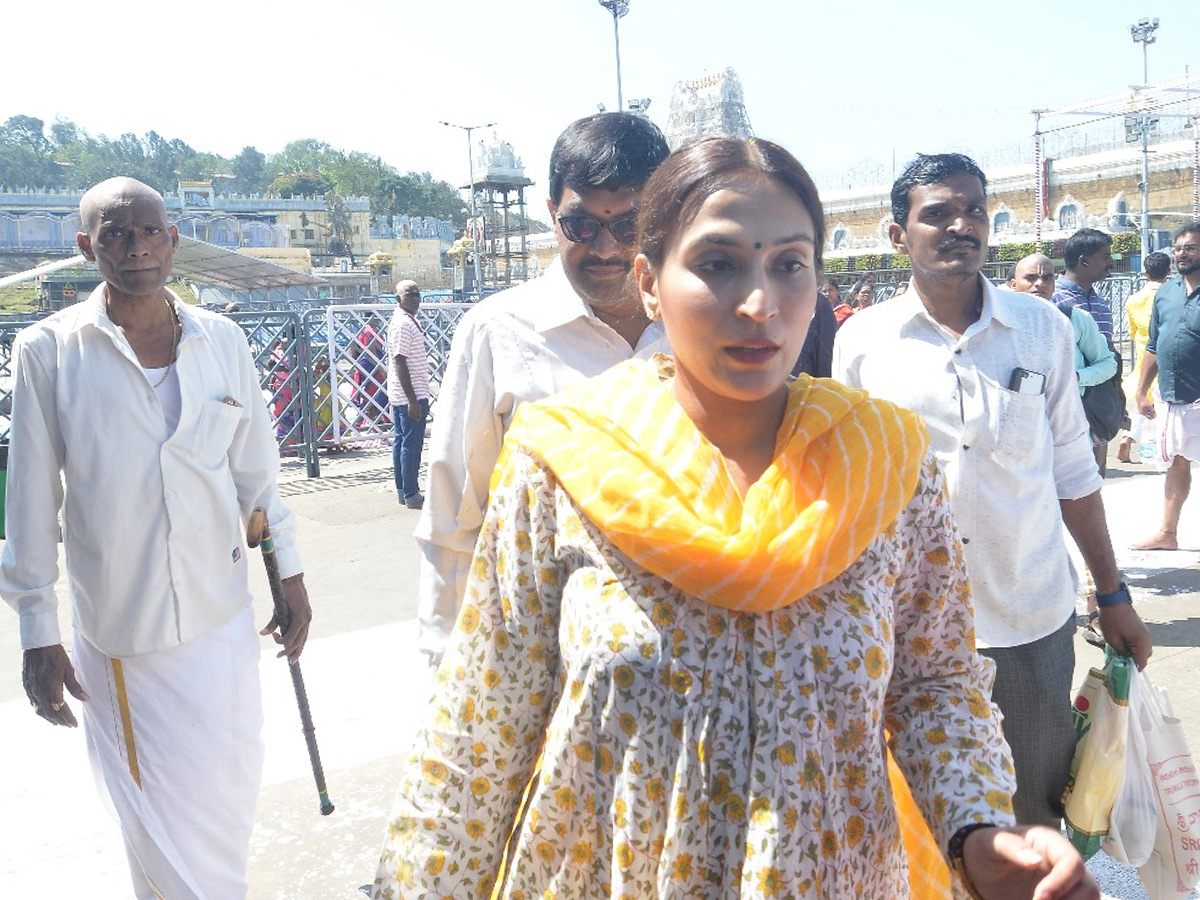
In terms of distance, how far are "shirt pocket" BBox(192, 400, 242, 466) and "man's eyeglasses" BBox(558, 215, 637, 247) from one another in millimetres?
1142

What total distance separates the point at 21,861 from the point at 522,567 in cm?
265

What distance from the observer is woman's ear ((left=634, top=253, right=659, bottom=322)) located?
1638 mm

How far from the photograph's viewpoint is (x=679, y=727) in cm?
137

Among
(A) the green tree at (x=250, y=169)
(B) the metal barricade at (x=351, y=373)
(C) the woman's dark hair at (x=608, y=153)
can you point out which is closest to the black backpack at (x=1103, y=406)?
(C) the woman's dark hair at (x=608, y=153)

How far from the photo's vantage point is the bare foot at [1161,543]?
6.27 metres

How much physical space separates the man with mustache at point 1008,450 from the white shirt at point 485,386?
2.66 feet

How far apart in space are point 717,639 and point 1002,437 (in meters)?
1.47

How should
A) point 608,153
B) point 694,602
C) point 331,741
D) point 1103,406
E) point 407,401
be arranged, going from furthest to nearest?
point 407,401, point 1103,406, point 331,741, point 608,153, point 694,602

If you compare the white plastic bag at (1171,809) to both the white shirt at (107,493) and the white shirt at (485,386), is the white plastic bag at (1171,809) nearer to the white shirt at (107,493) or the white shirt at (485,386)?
the white shirt at (485,386)

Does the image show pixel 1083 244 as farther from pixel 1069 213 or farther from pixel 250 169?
pixel 250 169

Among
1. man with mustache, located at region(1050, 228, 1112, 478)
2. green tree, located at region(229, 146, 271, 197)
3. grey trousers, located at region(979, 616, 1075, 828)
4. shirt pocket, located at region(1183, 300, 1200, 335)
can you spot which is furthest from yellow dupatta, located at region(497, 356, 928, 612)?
green tree, located at region(229, 146, 271, 197)

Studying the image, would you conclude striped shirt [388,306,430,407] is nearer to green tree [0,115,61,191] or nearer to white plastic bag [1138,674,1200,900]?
white plastic bag [1138,674,1200,900]

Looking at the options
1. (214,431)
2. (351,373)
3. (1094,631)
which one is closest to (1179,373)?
(1094,631)

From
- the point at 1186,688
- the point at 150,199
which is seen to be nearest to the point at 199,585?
the point at 150,199
